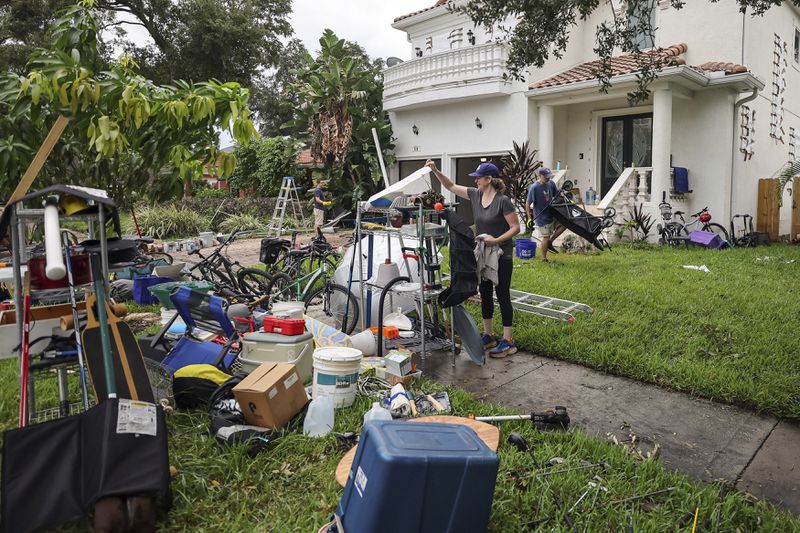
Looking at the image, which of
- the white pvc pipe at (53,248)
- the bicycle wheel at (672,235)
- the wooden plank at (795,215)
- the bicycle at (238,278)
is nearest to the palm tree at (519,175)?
the bicycle wheel at (672,235)

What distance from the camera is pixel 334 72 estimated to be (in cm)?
1694

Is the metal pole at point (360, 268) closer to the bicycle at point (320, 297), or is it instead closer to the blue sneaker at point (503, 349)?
the bicycle at point (320, 297)

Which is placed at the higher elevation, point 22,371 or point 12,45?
point 12,45

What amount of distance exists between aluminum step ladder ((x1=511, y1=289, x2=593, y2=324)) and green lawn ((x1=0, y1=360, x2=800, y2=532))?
9.41ft

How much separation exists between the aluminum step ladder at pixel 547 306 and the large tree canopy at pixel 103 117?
4127 mm

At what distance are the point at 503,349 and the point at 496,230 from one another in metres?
1.22

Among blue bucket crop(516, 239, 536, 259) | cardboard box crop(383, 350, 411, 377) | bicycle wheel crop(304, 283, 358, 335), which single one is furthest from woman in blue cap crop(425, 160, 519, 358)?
blue bucket crop(516, 239, 536, 259)

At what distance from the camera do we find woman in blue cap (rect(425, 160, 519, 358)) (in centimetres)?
542

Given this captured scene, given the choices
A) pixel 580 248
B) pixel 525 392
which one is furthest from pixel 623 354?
pixel 580 248

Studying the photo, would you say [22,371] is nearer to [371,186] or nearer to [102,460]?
[102,460]

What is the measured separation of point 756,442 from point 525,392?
1.66 meters

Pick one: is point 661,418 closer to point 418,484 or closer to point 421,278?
point 421,278

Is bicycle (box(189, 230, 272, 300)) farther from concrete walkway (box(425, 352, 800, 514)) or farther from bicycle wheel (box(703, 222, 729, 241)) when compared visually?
bicycle wheel (box(703, 222, 729, 241))

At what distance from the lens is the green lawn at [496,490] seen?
9.33ft
